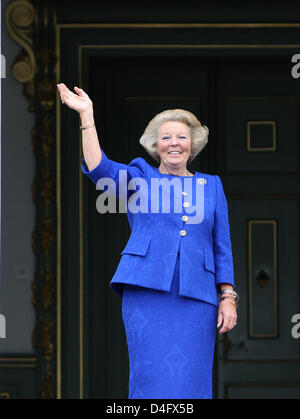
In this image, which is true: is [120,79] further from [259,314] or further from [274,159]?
[259,314]

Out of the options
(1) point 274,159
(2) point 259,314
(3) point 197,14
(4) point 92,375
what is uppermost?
(3) point 197,14

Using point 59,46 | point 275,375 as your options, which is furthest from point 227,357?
point 59,46

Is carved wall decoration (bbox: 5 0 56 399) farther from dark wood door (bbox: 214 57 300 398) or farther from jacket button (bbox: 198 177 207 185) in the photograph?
jacket button (bbox: 198 177 207 185)

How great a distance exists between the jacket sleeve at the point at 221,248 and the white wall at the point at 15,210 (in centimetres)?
210

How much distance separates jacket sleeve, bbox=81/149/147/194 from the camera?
350 centimetres

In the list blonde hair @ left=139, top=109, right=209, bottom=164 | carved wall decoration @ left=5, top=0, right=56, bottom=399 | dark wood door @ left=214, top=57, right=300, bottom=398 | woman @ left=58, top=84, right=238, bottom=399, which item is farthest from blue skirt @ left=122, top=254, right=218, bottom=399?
dark wood door @ left=214, top=57, right=300, bottom=398

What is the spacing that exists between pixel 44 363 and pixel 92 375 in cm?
37

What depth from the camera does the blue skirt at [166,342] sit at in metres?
3.52

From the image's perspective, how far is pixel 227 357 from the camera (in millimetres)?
5758

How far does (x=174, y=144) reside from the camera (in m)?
3.66

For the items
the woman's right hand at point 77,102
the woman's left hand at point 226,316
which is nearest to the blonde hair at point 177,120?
the woman's right hand at point 77,102

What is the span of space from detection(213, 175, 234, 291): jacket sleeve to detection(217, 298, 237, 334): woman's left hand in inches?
3.8

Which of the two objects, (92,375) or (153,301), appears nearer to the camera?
(153,301)

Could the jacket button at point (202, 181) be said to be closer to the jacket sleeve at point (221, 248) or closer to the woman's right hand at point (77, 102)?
the jacket sleeve at point (221, 248)
